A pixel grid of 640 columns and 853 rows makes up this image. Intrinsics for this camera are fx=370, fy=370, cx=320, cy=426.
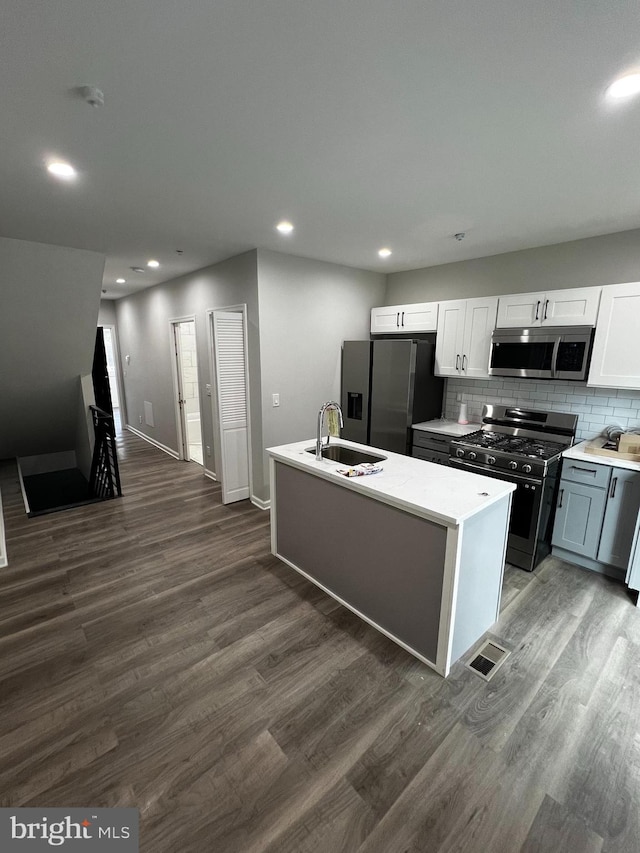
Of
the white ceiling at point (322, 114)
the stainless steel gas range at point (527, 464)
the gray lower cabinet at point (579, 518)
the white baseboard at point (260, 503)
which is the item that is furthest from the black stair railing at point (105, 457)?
the gray lower cabinet at point (579, 518)

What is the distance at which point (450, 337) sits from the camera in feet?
12.9

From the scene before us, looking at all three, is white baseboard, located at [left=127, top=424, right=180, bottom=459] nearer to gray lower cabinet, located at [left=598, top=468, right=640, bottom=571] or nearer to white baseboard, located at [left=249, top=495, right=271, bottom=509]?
white baseboard, located at [left=249, top=495, right=271, bottom=509]

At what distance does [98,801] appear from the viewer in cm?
144

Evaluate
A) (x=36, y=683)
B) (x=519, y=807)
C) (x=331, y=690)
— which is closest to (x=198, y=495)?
(x=36, y=683)

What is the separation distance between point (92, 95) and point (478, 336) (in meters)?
3.37

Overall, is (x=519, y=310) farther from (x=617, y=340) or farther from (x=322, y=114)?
(x=322, y=114)

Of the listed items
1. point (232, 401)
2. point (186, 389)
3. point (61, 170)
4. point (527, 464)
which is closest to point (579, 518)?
point (527, 464)

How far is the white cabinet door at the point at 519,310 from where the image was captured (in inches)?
129

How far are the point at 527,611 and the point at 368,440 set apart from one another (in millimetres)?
2360

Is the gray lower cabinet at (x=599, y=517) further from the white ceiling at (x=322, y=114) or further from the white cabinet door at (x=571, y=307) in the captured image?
the white ceiling at (x=322, y=114)

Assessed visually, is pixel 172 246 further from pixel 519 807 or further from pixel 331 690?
pixel 519 807

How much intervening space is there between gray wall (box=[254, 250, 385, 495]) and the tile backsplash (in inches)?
60.7

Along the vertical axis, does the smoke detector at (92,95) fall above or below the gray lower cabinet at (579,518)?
above

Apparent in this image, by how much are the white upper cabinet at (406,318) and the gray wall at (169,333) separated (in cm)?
171
